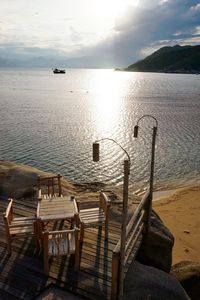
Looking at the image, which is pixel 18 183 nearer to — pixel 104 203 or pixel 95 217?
pixel 104 203

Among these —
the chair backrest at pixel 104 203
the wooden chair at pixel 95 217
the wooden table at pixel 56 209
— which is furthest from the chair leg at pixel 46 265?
the chair backrest at pixel 104 203

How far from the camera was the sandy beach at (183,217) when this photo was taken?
17.3 m

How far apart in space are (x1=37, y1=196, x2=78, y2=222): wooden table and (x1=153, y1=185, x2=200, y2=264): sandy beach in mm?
7925

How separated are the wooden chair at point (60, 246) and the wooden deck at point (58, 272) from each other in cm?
37

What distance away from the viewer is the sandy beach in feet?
56.9

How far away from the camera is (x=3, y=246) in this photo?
10.9 meters

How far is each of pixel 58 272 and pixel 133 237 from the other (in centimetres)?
274

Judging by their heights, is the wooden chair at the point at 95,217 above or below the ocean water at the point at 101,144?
above

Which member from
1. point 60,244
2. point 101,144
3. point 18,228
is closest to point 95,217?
point 60,244

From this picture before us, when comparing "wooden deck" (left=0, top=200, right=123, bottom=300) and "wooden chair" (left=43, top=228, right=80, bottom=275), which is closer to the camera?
"wooden deck" (left=0, top=200, right=123, bottom=300)

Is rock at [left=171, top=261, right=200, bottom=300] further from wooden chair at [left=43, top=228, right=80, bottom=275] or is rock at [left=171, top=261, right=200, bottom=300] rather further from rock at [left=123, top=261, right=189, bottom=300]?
wooden chair at [left=43, top=228, right=80, bottom=275]

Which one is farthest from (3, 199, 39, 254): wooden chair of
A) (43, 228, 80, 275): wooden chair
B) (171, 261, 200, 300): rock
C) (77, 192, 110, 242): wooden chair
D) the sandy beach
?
the sandy beach

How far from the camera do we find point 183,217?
21703mm

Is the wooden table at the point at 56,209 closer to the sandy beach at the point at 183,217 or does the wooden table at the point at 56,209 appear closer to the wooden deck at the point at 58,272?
the wooden deck at the point at 58,272
